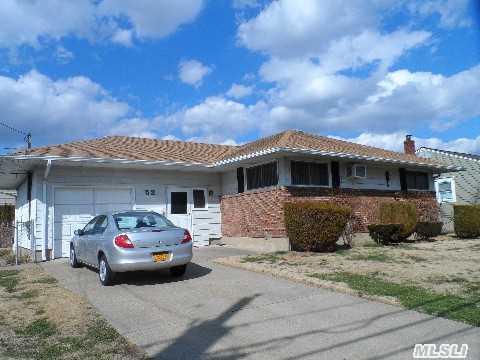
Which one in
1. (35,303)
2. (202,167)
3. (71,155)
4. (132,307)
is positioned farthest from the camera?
(202,167)

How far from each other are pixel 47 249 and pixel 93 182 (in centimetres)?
250

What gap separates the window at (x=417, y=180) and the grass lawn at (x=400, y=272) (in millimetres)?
5552

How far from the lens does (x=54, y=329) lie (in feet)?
18.6

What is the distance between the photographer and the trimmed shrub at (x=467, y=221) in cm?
1706

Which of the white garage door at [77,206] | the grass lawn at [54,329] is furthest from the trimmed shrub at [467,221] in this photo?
the grass lawn at [54,329]

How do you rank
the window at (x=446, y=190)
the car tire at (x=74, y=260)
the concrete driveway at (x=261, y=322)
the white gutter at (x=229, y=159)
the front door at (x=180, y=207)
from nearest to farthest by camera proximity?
the concrete driveway at (x=261, y=322), the car tire at (x=74, y=260), the white gutter at (x=229, y=159), the front door at (x=180, y=207), the window at (x=446, y=190)

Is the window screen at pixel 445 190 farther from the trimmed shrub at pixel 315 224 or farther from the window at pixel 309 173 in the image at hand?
the trimmed shrub at pixel 315 224

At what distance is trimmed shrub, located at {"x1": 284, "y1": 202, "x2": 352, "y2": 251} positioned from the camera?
483 inches

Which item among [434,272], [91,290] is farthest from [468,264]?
[91,290]

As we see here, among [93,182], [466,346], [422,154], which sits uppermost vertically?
[422,154]

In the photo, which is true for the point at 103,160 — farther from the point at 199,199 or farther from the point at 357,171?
the point at 357,171

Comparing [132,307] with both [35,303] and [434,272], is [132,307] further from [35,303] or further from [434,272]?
[434,272]

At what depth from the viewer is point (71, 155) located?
1331 centimetres

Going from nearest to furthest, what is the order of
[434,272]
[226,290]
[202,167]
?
[226,290]
[434,272]
[202,167]
